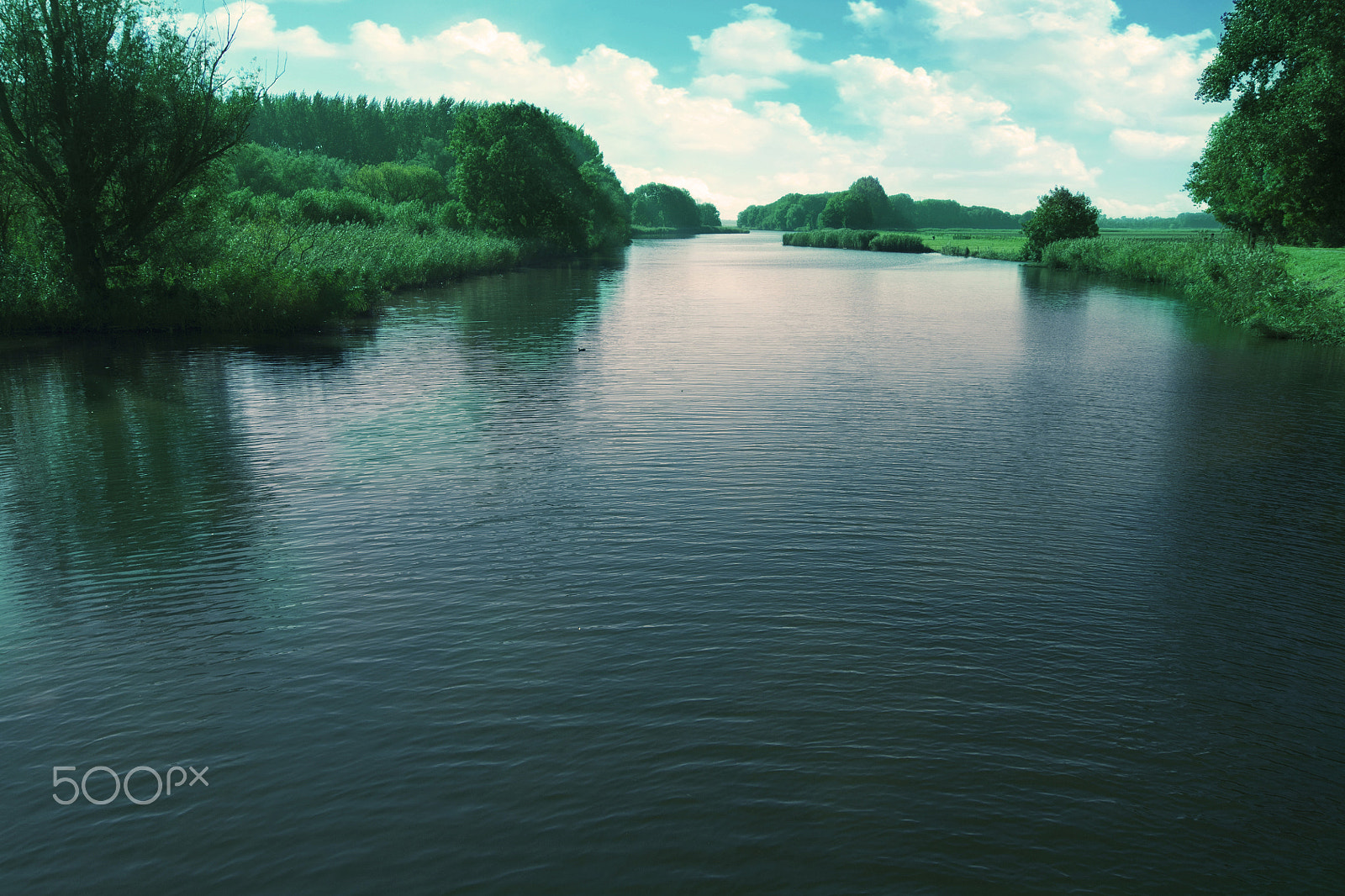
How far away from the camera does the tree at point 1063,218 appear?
72.4 meters

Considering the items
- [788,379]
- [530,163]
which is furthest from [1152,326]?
[530,163]

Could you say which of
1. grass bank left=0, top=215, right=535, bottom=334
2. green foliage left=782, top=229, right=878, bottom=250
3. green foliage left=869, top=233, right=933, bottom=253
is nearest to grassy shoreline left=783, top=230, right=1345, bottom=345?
grass bank left=0, top=215, right=535, bottom=334

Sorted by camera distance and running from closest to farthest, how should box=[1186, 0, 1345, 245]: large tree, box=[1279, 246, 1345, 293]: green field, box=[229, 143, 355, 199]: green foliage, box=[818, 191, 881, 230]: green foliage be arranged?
1. box=[1279, 246, 1345, 293]: green field
2. box=[1186, 0, 1345, 245]: large tree
3. box=[229, 143, 355, 199]: green foliage
4. box=[818, 191, 881, 230]: green foliage

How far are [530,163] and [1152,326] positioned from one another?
48.9 meters

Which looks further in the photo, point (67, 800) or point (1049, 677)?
point (1049, 677)

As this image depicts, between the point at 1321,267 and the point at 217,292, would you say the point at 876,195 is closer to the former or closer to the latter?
the point at 1321,267

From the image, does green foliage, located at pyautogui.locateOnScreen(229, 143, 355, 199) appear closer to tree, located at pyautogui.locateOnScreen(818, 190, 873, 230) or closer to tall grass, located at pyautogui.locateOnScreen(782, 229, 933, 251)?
tall grass, located at pyautogui.locateOnScreen(782, 229, 933, 251)

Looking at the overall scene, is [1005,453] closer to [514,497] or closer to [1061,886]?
[514,497]

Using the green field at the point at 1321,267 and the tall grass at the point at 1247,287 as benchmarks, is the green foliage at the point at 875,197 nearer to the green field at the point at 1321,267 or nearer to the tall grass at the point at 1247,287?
the tall grass at the point at 1247,287

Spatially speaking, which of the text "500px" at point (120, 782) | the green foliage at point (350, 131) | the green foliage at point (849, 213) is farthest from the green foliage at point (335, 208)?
the green foliage at point (849, 213)

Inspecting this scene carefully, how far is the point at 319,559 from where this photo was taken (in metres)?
9.20

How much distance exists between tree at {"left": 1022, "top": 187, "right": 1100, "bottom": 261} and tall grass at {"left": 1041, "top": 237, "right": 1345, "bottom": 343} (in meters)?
20.3

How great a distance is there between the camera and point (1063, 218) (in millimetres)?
72812

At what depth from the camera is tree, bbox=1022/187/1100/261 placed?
7244 centimetres
